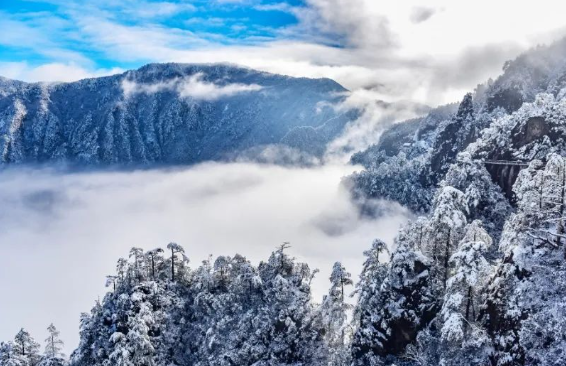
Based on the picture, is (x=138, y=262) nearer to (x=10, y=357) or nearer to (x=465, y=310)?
(x=10, y=357)

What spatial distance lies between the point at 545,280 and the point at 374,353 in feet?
77.6

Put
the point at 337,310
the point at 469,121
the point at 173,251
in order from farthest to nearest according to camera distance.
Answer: the point at 469,121
the point at 173,251
the point at 337,310

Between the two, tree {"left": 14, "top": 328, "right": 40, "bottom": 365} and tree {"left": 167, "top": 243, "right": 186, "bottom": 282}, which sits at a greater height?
tree {"left": 167, "top": 243, "right": 186, "bottom": 282}

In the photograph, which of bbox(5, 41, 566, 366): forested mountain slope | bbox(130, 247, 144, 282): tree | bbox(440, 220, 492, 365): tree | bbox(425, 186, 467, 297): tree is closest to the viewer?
bbox(5, 41, 566, 366): forested mountain slope

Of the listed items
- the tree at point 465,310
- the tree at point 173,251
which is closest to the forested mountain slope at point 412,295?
the tree at point 465,310

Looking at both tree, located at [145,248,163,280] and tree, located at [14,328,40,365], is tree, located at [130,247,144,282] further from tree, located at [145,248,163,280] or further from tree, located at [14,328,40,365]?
tree, located at [14,328,40,365]

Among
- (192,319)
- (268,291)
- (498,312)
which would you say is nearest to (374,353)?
(498,312)

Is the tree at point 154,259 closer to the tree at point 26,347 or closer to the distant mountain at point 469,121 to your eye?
the tree at point 26,347

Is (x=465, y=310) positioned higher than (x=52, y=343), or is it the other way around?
(x=465, y=310)

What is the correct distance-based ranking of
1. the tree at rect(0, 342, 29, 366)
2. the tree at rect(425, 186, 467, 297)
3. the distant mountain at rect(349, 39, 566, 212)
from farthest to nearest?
1. the distant mountain at rect(349, 39, 566, 212)
2. the tree at rect(0, 342, 29, 366)
3. the tree at rect(425, 186, 467, 297)

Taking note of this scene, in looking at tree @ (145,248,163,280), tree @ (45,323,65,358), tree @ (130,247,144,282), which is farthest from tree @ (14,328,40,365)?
tree @ (145,248,163,280)

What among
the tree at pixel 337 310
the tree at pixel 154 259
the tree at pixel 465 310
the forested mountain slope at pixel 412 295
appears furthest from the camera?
the tree at pixel 154 259

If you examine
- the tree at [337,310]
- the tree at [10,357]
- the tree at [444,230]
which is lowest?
the tree at [10,357]

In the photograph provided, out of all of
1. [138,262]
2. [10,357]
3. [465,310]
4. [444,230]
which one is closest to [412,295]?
[465,310]
